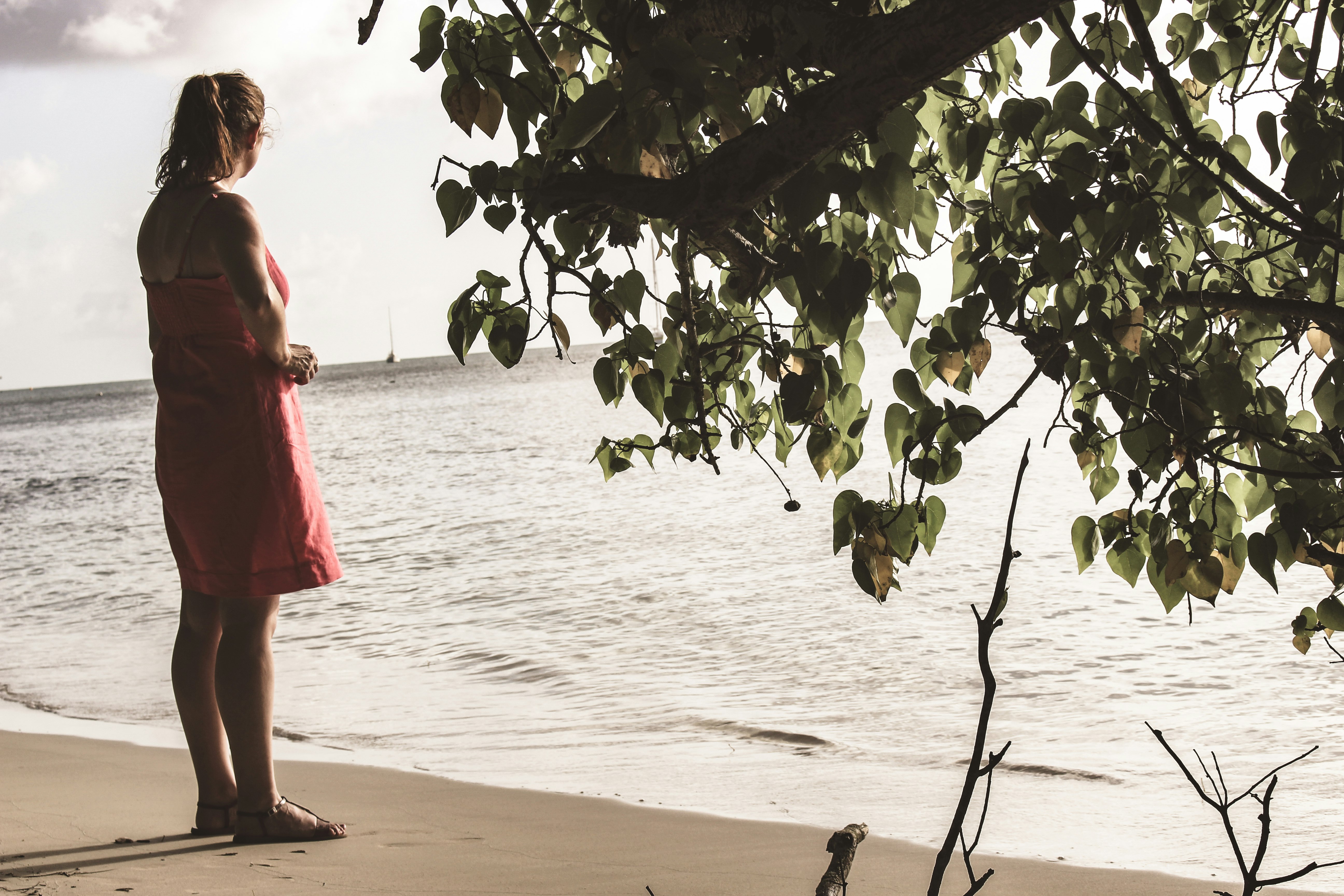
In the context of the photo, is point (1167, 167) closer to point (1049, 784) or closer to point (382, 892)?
point (382, 892)

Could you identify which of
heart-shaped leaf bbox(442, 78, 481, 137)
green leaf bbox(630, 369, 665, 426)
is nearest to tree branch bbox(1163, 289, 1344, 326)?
green leaf bbox(630, 369, 665, 426)

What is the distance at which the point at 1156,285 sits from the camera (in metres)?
1.26

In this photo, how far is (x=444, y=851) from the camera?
2820mm

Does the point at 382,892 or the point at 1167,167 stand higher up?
the point at 1167,167

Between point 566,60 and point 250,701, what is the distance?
1801 mm

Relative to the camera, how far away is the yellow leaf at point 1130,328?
1287 mm

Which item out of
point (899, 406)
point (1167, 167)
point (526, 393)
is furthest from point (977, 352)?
point (526, 393)

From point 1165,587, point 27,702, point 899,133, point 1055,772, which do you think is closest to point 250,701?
point 1165,587

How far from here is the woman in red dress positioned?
255 cm

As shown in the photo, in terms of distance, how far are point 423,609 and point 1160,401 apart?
22.3 feet

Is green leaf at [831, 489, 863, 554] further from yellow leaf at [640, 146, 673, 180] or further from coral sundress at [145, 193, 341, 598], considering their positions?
coral sundress at [145, 193, 341, 598]

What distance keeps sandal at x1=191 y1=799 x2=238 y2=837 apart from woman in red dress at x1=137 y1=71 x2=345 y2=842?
9cm

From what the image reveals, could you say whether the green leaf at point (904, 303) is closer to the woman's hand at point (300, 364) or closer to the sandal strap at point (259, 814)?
the woman's hand at point (300, 364)

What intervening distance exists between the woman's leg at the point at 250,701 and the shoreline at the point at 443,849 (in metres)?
0.09
